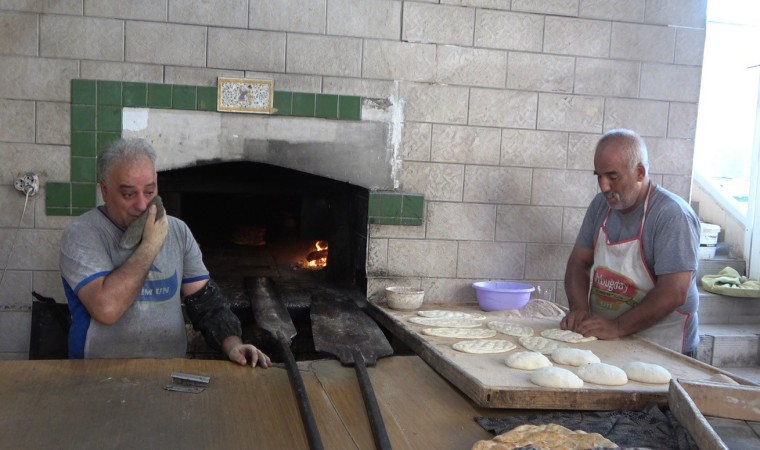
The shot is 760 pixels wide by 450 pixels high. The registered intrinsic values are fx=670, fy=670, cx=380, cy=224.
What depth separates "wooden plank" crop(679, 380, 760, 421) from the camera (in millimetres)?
1828

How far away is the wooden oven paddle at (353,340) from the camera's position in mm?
1978

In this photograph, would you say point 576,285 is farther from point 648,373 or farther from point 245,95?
point 245,95

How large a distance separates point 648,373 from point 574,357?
27 cm

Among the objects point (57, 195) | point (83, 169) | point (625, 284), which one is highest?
point (83, 169)

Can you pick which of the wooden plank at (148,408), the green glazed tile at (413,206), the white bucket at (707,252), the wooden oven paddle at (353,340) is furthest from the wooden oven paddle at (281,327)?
the white bucket at (707,252)

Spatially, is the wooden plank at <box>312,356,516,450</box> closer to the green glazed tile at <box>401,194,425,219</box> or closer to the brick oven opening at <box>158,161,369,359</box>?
the brick oven opening at <box>158,161,369,359</box>

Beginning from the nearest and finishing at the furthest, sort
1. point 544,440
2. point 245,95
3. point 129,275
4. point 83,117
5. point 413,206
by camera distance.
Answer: point 544,440, point 129,275, point 83,117, point 245,95, point 413,206

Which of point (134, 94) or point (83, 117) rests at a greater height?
point (134, 94)

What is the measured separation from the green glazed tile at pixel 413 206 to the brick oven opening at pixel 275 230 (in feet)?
0.72

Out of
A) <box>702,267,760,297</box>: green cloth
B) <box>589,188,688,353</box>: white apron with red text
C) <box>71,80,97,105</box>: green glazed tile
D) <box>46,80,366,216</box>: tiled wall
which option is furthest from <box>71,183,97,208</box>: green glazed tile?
<box>702,267,760,297</box>: green cloth

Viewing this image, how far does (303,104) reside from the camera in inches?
141

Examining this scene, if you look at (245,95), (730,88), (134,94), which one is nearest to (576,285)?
(245,95)

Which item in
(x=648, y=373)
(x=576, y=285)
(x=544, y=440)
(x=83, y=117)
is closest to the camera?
(x=544, y=440)

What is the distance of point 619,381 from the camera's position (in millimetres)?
2193
